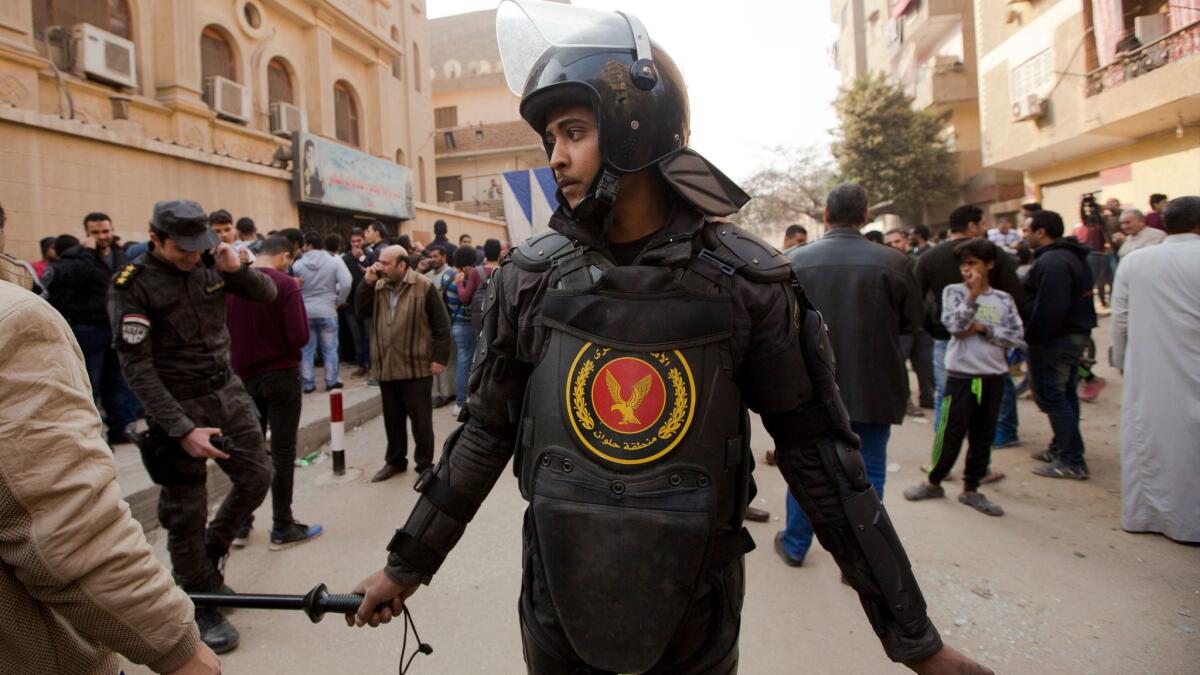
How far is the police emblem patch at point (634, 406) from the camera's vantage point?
4.62 ft

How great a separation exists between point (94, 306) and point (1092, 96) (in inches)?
711

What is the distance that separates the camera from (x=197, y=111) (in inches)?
484

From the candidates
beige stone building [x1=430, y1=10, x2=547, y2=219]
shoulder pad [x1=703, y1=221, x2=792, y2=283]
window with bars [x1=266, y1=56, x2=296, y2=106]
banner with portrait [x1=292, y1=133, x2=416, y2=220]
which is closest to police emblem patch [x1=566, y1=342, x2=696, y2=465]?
shoulder pad [x1=703, y1=221, x2=792, y2=283]

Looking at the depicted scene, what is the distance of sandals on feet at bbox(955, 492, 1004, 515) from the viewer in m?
4.38

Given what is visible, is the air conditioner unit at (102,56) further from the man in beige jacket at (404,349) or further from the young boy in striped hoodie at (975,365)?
the young boy in striped hoodie at (975,365)

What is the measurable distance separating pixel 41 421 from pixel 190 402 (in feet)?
7.41

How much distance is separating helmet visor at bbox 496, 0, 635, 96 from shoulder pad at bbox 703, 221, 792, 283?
1.69 feet

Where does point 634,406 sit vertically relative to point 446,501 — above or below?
above

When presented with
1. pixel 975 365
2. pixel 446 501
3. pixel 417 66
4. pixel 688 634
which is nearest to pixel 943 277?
pixel 975 365

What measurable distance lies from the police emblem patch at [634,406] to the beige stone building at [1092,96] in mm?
14334

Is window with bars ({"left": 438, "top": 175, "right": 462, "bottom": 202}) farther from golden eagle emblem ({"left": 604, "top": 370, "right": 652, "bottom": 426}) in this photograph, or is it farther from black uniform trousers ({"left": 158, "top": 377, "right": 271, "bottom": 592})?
golden eagle emblem ({"left": 604, "top": 370, "right": 652, "bottom": 426})

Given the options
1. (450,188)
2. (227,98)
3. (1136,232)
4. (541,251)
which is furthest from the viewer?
(450,188)

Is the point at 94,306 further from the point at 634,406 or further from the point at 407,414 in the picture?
the point at 634,406

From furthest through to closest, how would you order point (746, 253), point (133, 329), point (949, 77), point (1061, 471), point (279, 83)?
point (949, 77) < point (279, 83) < point (1061, 471) < point (133, 329) < point (746, 253)
